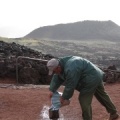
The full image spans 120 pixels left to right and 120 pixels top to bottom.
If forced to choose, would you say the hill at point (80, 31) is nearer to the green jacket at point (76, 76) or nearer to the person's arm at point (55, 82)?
the person's arm at point (55, 82)

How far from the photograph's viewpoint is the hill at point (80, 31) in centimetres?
10412

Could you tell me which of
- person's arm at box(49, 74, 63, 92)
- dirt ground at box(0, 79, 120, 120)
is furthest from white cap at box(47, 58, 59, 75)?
dirt ground at box(0, 79, 120, 120)

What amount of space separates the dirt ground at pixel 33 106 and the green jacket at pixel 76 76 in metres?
1.89

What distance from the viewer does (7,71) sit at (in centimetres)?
1809

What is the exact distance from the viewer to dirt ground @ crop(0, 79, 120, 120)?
369 inches

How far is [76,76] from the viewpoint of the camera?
6.85 metres

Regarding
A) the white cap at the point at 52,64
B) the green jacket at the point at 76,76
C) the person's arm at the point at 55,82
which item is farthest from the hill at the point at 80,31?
the white cap at the point at 52,64

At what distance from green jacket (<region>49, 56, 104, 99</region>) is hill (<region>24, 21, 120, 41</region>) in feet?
311

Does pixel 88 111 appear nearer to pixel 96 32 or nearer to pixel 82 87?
pixel 82 87

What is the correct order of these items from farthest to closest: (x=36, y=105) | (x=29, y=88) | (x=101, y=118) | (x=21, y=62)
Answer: (x=21, y=62), (x=29, y=88), (x=36, y=105), (x=101, y=118)

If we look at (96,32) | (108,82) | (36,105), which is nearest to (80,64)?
(36,105)

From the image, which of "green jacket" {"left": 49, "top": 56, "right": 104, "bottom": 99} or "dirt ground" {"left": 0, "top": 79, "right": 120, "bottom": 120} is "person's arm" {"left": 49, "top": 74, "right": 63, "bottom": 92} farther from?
"dirt ground" {"left": 0, "top": 79, "right": 120, "bottom": 120}

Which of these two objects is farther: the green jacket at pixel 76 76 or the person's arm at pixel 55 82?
the person's arm at pixel 55 82

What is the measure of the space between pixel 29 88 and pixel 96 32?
9214cm
